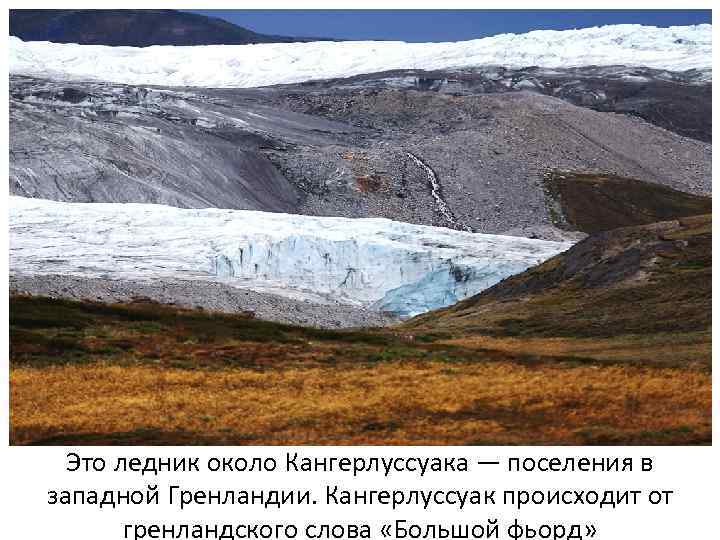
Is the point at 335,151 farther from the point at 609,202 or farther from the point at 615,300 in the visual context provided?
the point at 615,300

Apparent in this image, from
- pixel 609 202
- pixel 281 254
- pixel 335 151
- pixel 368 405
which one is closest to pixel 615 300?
pixel 368 405

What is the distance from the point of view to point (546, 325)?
4897 cm

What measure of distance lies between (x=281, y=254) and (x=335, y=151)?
64.9m

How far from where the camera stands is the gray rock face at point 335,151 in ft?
368

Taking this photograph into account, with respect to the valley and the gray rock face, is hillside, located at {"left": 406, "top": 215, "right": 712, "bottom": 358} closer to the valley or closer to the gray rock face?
the valley

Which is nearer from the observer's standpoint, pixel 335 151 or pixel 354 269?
pixel 354 269

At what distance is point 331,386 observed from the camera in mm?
32438

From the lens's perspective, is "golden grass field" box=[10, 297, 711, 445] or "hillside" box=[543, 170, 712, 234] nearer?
"golden grass field" box=[10, 297, 711, 445]

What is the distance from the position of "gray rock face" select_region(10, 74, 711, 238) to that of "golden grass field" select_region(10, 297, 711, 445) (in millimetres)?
64668

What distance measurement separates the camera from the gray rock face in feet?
368

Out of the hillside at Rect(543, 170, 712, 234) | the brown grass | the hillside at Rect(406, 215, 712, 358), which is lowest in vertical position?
the brown grass

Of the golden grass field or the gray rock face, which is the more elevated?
the gray rock face

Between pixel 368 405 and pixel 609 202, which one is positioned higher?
pixel 609 202

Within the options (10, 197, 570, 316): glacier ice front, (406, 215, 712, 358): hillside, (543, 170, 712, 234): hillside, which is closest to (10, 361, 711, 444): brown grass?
(406, 215, 712, 358): hillside
